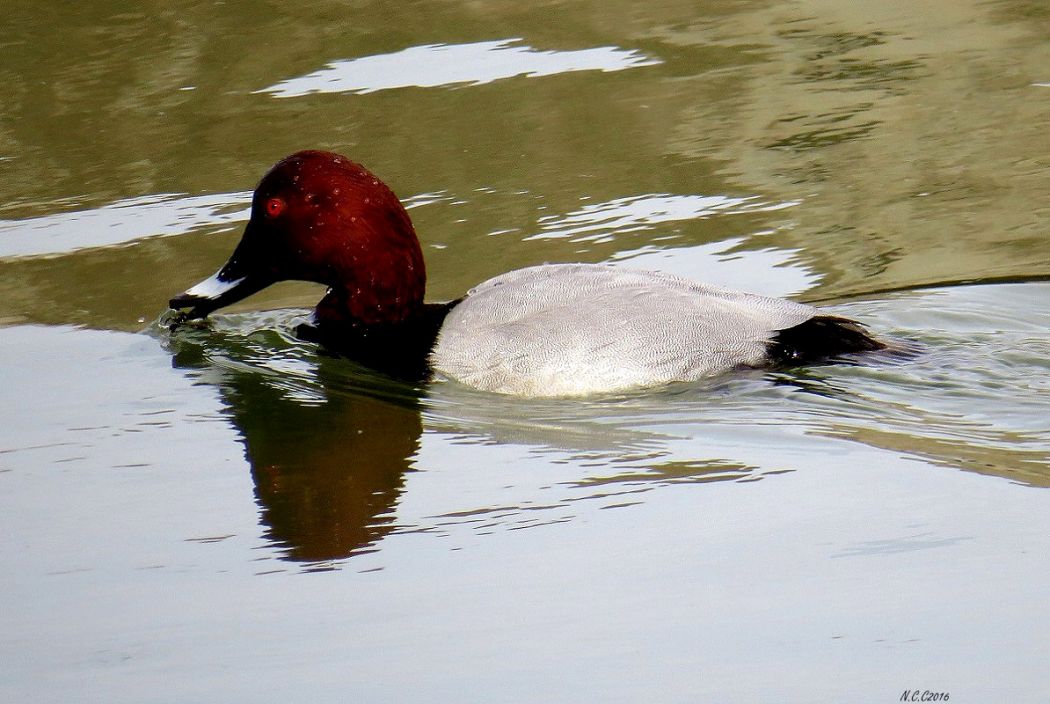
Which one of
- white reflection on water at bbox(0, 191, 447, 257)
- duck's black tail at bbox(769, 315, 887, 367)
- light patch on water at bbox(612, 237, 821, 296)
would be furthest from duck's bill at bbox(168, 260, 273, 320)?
duck's black tail at bbox(769, 315, 887, 367)

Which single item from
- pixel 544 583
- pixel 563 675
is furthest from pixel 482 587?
pixel 563 675

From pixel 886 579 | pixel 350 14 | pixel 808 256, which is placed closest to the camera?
pixel 886 579

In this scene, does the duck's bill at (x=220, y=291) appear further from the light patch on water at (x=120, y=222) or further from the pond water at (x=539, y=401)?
the light patch on water at (x=120, y=222)

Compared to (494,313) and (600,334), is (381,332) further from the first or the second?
(600,334)

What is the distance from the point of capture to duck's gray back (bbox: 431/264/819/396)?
15.6 feet

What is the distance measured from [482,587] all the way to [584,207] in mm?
3810

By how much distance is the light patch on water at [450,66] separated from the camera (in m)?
8.77

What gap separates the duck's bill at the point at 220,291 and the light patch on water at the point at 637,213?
4.78 ft

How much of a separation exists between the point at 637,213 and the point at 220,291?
216 cm

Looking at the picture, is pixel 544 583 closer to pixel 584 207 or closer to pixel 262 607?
pixel 262 607

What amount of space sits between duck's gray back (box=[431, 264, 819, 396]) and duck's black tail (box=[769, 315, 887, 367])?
5 cm

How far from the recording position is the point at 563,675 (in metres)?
2.93

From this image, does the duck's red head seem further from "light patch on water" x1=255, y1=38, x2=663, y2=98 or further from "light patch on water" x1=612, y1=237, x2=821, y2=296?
"light patch on water" x1=255, y1=38, x2=663, y2=98

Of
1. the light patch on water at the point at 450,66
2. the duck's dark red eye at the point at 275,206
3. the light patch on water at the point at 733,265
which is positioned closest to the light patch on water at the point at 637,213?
the light patch on water at the point at 733,265
